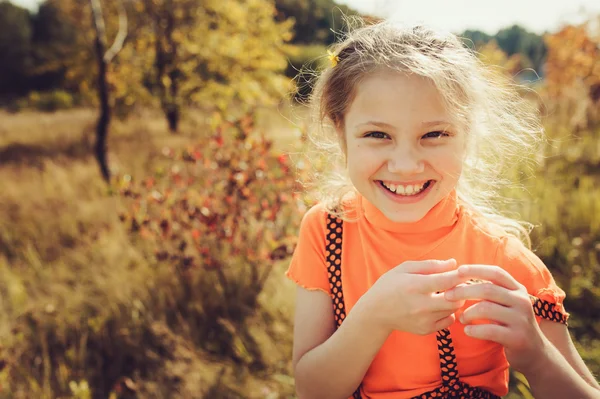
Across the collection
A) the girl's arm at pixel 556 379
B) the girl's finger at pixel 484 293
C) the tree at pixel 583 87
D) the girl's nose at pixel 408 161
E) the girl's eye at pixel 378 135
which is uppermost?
the tree at pixel 583 87

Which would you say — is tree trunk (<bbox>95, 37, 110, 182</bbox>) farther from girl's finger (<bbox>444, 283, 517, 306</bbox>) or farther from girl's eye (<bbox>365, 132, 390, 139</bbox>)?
girl's finger (<bbox>444, 283, 517, 306</bbox>)

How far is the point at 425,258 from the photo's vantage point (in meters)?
1.28

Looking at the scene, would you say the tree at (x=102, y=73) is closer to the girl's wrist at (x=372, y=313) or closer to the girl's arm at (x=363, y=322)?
the girl's arm at (x=363, y=322)

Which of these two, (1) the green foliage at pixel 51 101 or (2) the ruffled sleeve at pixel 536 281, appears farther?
(1) the green foliage at pixel 51 101

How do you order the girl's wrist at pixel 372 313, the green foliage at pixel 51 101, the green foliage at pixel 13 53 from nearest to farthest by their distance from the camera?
1. the girl's wrist at pixel 372 313
2. the green foliage at pixel 51 101
3. the green foliage at pixel 13 53

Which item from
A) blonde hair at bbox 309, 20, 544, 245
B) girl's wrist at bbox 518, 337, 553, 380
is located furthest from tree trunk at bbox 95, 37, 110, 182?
girl's wrist at bbox 518, 337, 553, 380

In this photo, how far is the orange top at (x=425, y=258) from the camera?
123 centimetres

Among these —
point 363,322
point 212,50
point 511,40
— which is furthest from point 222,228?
point 212,50

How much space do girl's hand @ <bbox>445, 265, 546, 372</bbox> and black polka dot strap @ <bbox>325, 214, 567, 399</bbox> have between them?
0.18m

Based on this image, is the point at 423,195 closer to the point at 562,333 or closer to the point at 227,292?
the point at 562,333

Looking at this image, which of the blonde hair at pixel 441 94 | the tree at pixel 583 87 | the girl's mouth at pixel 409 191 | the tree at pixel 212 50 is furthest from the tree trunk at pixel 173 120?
the girl's mouth at pixel 409 191

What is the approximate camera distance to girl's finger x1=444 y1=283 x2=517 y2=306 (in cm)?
98

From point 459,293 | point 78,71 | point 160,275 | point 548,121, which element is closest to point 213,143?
point 160,275

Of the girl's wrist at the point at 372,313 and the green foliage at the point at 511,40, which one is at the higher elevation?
the green foliage at the point at 511,40
